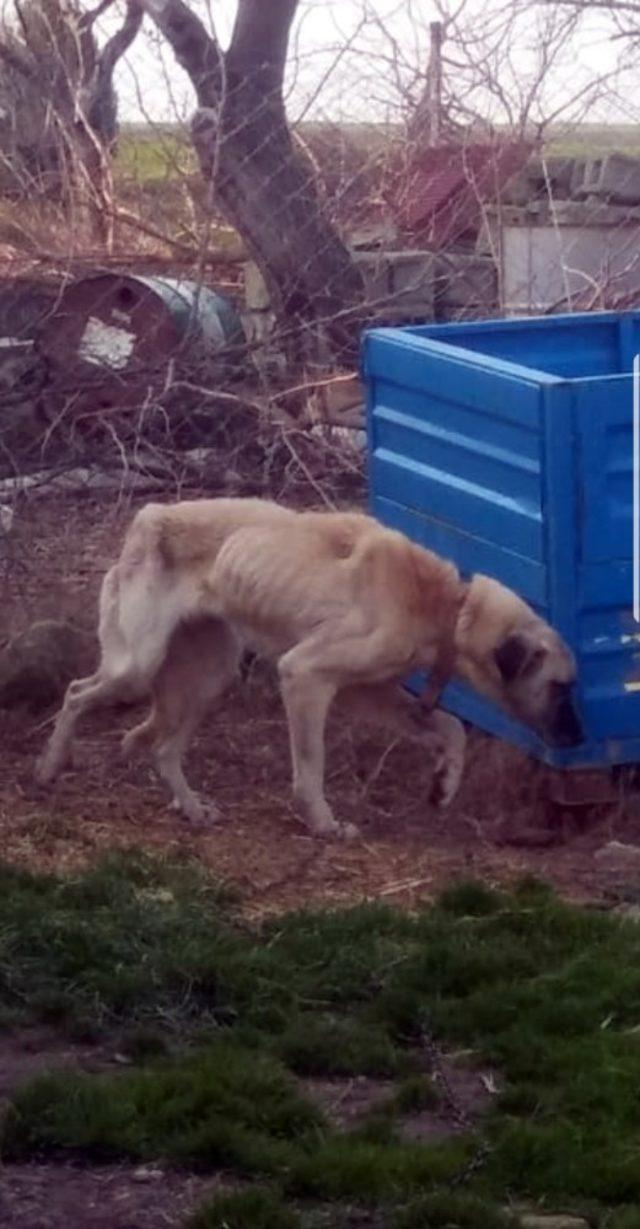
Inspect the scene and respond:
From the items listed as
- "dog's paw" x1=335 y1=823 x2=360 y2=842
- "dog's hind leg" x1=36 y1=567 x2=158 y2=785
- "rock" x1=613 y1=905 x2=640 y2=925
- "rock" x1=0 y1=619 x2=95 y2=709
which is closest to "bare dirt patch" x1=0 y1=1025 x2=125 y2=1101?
"rock" x1=613 y1=905 x2=640 y2=925

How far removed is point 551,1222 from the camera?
13.5 ft

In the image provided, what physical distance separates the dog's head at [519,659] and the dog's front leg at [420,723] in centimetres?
23

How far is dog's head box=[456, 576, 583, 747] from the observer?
22.0 feet

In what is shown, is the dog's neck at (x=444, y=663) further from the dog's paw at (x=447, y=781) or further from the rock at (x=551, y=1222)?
the rock at (x=551, y=1222)

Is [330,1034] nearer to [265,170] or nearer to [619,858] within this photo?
[619,858]

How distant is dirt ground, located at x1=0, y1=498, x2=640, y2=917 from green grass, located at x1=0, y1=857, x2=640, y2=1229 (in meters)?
0.30

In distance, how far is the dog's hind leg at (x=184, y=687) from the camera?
736 centimetres

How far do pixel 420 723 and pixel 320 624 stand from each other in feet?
1.61

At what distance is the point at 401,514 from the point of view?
7.89 metres

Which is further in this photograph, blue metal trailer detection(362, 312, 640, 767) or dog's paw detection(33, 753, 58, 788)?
dog's paw detection(33, 753, 58, 788)

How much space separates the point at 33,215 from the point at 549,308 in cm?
288

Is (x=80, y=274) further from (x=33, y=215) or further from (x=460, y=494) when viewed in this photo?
(x=460, y=494)

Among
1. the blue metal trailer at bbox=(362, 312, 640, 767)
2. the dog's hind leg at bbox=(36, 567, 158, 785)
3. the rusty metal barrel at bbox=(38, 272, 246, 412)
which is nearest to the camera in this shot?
the blue metal trailer at bbox=(362, 312, 640, 767)

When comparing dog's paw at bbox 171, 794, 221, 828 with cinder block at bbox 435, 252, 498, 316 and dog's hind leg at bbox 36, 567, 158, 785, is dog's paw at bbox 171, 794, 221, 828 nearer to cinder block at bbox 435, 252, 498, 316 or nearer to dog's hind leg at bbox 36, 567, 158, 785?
dog's hind leg at bbox 36, 567, 158, 785
